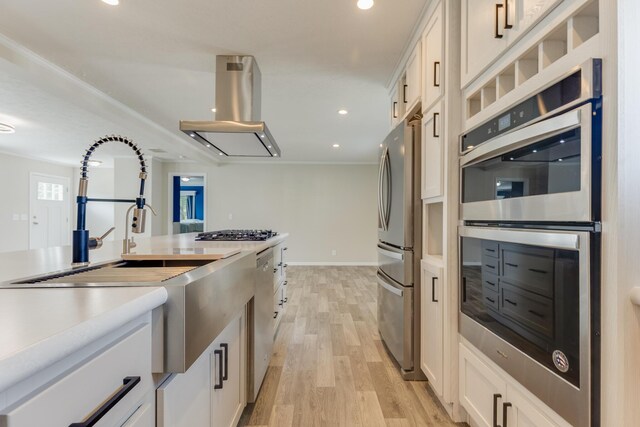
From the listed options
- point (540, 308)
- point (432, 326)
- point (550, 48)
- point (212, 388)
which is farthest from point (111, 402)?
point (432, 326)

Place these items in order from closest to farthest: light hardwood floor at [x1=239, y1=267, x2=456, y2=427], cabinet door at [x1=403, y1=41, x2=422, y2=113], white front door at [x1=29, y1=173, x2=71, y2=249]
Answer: light hardwood floor at [x1=239, y1=267, x2=456, y2=427], cabinet door at [x1=403, y1=41, x2=422, y2=113], white front door at [x1=29, y1=173, x2=71, y2=249]

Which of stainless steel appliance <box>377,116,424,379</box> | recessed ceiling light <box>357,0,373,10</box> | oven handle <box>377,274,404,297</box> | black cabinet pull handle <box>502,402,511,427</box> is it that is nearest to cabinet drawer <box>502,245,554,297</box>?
black cabinet pull handle <box>502,402,511,427</box>

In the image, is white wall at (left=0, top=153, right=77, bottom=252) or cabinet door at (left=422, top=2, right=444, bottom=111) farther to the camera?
white wall at (left=0, top=153, right=77, bottom=252)

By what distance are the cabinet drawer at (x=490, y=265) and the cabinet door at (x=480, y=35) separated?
2.77ft

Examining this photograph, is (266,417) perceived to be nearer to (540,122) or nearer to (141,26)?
(540,122)

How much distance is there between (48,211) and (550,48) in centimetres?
944

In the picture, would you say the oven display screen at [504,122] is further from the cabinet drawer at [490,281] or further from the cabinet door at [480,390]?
the cabinet door at [480,390]

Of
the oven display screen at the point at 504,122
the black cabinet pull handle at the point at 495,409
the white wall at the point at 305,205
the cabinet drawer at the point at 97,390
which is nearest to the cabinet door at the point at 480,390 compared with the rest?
the black cabinet pull handle at the point at 495,409

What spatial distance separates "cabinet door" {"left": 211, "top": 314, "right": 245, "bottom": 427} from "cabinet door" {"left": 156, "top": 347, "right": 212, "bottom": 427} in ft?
0.21

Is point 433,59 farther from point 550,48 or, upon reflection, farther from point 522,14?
point 550,48

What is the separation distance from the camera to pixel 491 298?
1391 mm

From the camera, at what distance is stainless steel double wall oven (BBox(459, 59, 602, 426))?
34.8 inches

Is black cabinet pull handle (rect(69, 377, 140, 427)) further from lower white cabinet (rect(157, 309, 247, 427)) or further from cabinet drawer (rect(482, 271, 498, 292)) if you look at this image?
cabinet drawer (rect(482, 271, 498, 292))

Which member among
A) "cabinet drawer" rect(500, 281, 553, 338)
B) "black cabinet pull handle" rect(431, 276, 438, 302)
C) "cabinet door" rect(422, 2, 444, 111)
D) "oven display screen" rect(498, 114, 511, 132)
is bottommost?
"black cabinet pull handle" rect(431, 276, 438, 302)
